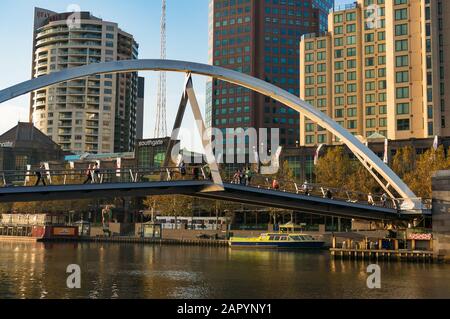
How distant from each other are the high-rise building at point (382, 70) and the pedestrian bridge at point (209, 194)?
65267 millimetres

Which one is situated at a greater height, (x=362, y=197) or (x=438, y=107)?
(x=438, y=107)

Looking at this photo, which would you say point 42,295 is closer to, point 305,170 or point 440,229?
point 440,229

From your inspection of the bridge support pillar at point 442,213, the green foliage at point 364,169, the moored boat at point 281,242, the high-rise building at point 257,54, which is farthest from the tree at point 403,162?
the high-rise building at point 257,54

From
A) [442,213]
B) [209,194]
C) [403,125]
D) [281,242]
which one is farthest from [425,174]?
[209,194]

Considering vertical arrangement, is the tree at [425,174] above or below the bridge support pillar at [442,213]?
above

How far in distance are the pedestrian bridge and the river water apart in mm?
5415

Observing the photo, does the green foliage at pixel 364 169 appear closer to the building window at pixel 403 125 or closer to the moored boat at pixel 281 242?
the moored boat at pixel 281 242

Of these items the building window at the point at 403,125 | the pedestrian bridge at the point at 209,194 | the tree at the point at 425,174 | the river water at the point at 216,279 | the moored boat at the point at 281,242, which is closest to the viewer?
the river water at the point at 216,279

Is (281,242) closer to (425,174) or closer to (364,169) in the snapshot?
(364,169)

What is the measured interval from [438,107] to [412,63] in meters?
11.8

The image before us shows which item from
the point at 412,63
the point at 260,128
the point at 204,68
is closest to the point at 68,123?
the point at 260,128

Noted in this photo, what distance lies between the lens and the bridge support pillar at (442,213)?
191 feet

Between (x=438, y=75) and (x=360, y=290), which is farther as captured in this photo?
(x=438, y=75)

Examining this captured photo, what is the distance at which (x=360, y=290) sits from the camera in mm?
41625
